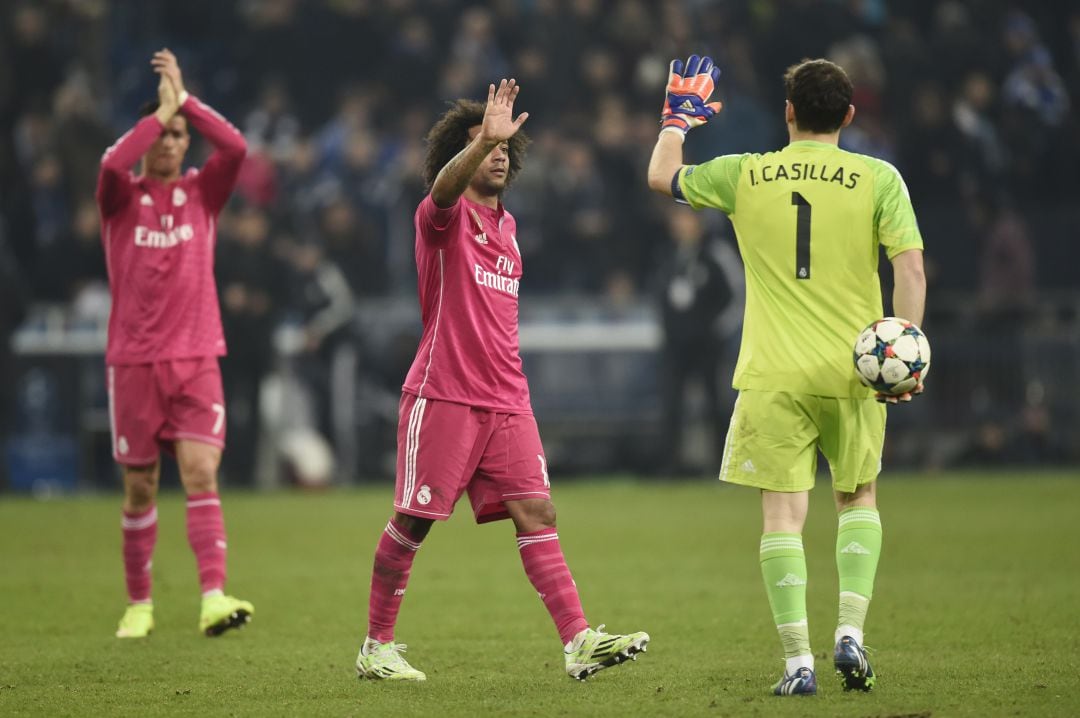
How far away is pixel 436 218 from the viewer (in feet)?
22.6

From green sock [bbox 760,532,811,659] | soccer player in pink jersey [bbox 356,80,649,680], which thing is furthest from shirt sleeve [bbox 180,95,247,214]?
green sock [bbox 760,532,811,659]

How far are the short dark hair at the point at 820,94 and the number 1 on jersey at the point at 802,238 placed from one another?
1.05ft

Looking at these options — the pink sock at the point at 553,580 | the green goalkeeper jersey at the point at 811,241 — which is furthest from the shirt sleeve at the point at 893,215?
the pink sock at the point at 553,580

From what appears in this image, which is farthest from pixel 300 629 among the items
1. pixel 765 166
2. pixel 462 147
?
pixel 765 166

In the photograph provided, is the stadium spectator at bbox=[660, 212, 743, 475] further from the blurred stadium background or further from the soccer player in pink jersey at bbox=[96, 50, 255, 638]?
the soccer player in pink jersey at bbox=[96, 50, 255, 638]

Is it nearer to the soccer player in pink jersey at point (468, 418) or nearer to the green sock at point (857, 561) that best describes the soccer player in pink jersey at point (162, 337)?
the soccer player in pink jersey at point (468, 418)

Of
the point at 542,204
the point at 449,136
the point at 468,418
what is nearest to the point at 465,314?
the point at 468,418

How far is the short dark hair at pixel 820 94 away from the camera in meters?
6.63

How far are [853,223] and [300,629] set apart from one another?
386 cm

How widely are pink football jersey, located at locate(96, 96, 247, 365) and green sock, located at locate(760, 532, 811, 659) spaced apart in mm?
3763

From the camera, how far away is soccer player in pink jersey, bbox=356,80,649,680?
22.9 ft

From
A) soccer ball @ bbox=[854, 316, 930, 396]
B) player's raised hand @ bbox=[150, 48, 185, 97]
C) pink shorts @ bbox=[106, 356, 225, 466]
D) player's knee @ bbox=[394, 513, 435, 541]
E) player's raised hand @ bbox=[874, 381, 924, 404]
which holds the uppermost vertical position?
player's raised hand @ bbox=[150, 48, 185, 97]

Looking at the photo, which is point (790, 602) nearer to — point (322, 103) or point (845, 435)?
point (845, 435)

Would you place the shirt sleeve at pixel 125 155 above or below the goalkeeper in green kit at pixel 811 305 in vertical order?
above
